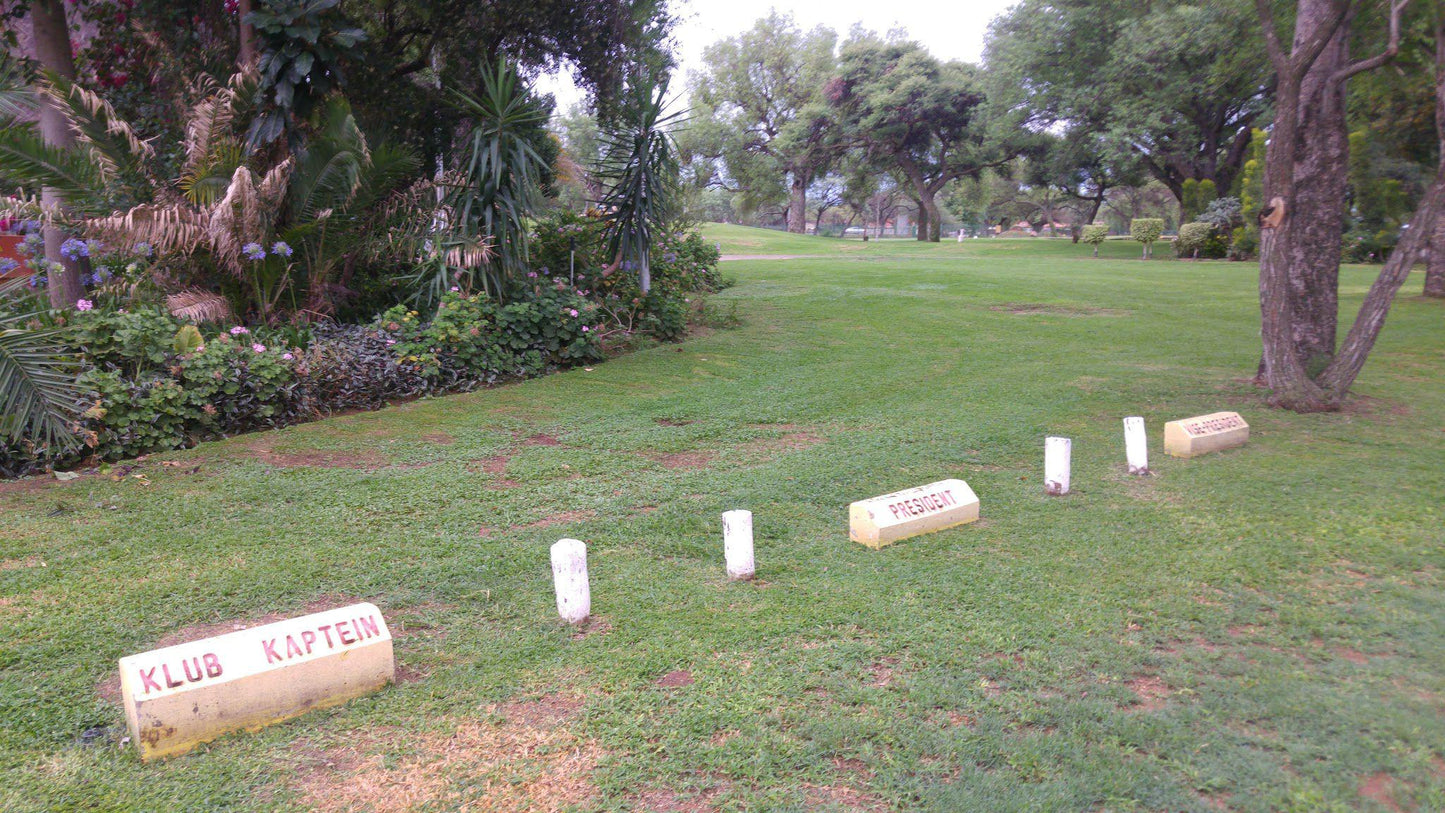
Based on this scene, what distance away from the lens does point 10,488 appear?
5.38 metres

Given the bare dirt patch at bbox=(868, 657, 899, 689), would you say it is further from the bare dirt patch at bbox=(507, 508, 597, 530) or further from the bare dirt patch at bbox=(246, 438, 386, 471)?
the bare dirt patch at bbox=(246, 438, 386, 471)

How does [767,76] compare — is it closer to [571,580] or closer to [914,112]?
[914,112]

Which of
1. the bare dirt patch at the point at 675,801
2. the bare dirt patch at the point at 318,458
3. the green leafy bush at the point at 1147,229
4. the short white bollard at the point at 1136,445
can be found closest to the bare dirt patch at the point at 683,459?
the bare dirt patch at the point at 318,458

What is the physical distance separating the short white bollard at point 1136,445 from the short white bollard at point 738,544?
10.3 ft

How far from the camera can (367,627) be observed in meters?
3.30

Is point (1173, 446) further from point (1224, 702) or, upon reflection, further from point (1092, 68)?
point (1092, 68)

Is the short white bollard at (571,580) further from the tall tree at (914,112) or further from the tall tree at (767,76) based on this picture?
the tall tree at (767,76)

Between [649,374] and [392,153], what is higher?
[392,153]

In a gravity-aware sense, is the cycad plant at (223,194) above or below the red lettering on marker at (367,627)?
above

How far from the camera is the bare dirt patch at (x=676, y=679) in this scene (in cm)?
333

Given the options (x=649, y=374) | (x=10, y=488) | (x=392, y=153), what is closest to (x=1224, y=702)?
(x=10, y=488)

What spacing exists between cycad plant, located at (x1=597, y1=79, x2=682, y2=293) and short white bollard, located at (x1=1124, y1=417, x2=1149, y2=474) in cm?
643

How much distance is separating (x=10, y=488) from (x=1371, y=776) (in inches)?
269

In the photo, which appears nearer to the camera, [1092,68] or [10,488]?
[10,488]
